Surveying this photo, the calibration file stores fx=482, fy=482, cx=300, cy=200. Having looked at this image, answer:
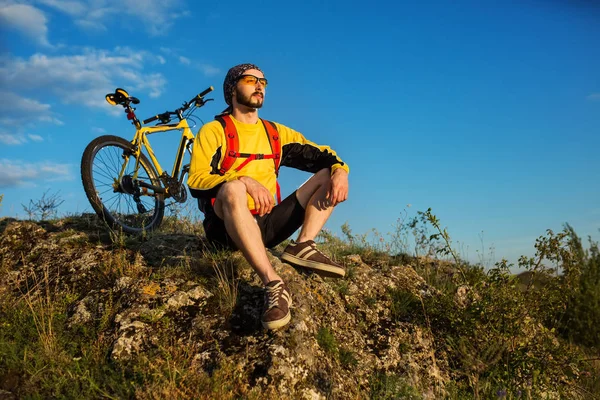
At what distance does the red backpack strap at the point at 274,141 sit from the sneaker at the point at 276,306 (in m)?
1.33

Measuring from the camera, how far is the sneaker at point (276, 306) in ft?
11.8

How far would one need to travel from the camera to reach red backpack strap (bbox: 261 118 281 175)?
181 inches

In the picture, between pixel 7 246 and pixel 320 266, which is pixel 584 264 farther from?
pixel 7 246

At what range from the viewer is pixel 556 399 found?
4.29 meters

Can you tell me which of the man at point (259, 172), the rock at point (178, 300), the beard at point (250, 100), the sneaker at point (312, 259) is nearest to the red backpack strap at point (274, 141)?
the man at point (259, 172)

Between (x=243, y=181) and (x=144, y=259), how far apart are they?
186 cm

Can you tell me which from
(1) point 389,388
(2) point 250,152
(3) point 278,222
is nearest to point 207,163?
(2) point 250,152

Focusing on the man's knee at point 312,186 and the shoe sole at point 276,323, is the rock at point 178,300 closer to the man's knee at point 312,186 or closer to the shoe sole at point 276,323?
the shoe sole at point 276,323

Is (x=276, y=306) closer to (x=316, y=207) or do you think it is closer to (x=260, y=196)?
(x=260, y=196)

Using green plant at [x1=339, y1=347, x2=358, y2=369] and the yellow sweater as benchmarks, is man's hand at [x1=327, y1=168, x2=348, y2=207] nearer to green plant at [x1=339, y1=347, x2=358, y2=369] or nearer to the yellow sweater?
the yellow sweater

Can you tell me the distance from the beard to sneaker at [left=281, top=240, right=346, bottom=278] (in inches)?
53.6

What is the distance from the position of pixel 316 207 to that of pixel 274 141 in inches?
30.1

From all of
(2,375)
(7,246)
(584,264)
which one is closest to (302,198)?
(2,375)

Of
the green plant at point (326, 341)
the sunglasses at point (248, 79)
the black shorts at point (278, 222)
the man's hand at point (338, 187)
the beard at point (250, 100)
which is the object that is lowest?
the green plant at point (326, 341)
